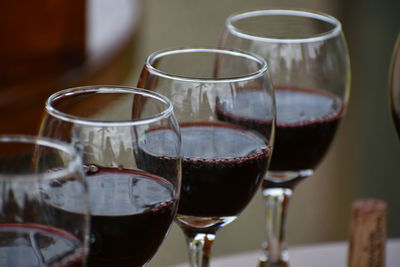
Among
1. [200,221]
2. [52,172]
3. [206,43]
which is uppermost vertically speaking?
[52,172]

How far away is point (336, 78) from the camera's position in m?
0.87

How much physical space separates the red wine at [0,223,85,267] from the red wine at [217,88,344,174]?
0.37 m

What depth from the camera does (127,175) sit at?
23.9 inches

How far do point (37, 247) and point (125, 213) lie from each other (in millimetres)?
107

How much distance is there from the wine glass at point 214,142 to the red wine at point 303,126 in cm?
11

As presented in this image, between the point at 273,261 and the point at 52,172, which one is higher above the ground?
the point at 52,172

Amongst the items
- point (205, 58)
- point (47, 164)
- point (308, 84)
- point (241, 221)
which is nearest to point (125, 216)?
point (47, 164)

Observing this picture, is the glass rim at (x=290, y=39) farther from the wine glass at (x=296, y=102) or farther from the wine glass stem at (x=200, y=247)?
the wine glass stem at (x=200, y=247)

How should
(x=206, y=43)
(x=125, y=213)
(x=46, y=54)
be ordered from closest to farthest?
1. (x=125, y=213)
2. (x=46, y=54)
3. (x=206, y=43)

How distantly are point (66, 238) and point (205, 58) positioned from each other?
1.06ft

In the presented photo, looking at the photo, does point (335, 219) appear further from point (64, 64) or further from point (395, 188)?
point (64, 64)

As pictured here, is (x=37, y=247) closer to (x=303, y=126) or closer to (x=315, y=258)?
(x=303, y=126)

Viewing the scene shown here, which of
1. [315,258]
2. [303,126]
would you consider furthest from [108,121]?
[315,258]

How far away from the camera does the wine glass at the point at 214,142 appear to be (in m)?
0.68
